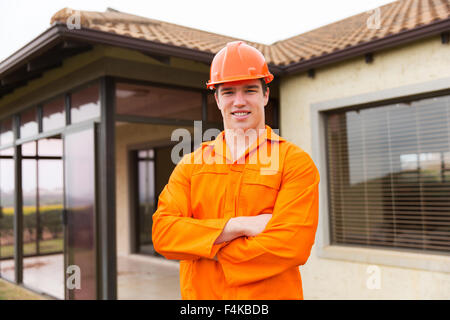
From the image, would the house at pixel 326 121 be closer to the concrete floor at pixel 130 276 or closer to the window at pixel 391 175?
the window at pixel 391 175

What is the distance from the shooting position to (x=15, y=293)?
6.19m

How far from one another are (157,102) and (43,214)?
6562 millimetres

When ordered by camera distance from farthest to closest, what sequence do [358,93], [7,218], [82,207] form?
[7,218]
[358,93]
[82,207]

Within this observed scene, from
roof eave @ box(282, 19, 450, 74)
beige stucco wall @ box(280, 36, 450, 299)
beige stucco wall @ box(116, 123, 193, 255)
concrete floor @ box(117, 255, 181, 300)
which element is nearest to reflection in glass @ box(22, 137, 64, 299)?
concrete floor @ box(117, 255, 181, 300)

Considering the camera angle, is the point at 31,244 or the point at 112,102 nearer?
the point at 112,102

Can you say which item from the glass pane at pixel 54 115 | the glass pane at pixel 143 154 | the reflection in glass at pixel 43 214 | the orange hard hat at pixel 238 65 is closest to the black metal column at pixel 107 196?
the glass pane at pixel 54 115

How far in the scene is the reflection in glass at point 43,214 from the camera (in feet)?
25.3

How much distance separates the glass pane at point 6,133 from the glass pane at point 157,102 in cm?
332

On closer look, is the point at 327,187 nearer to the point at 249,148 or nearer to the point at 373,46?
the point at 373,46

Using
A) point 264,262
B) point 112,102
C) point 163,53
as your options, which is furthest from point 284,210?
point 112,102

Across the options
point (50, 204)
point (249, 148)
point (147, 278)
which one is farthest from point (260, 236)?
point (50, 204)

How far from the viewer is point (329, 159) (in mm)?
5340

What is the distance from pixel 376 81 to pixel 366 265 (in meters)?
2.14

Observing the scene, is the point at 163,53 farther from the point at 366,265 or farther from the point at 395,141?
the point at 366,265
